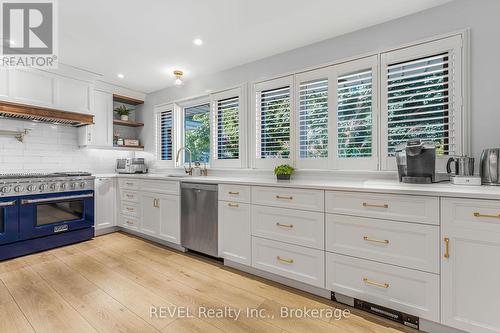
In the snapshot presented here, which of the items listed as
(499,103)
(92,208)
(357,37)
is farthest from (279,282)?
(92,208)

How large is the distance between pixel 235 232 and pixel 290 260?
642mm

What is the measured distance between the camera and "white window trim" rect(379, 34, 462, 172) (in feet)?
6.16

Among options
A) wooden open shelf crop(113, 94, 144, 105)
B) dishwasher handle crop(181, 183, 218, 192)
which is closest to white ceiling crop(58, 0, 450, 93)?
wooden open shelf crop(113, 94, 144, 105)

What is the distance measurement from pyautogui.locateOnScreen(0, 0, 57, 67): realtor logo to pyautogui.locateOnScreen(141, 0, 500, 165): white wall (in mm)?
2321

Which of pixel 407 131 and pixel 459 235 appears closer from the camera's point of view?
pixel 459 235

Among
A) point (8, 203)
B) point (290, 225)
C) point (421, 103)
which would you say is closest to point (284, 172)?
point (290, 225)

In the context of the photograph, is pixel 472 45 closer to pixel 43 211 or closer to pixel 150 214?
pixel 150 214

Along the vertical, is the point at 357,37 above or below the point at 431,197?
above

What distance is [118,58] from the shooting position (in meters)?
3.00

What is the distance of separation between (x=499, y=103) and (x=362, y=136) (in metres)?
0.96

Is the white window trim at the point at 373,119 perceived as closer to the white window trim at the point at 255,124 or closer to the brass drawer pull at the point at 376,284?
the white window trim at the point at 255,124

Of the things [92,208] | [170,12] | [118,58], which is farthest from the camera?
[92,208]

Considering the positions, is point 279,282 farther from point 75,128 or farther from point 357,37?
point 75,128

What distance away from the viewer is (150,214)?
334 centimetres
